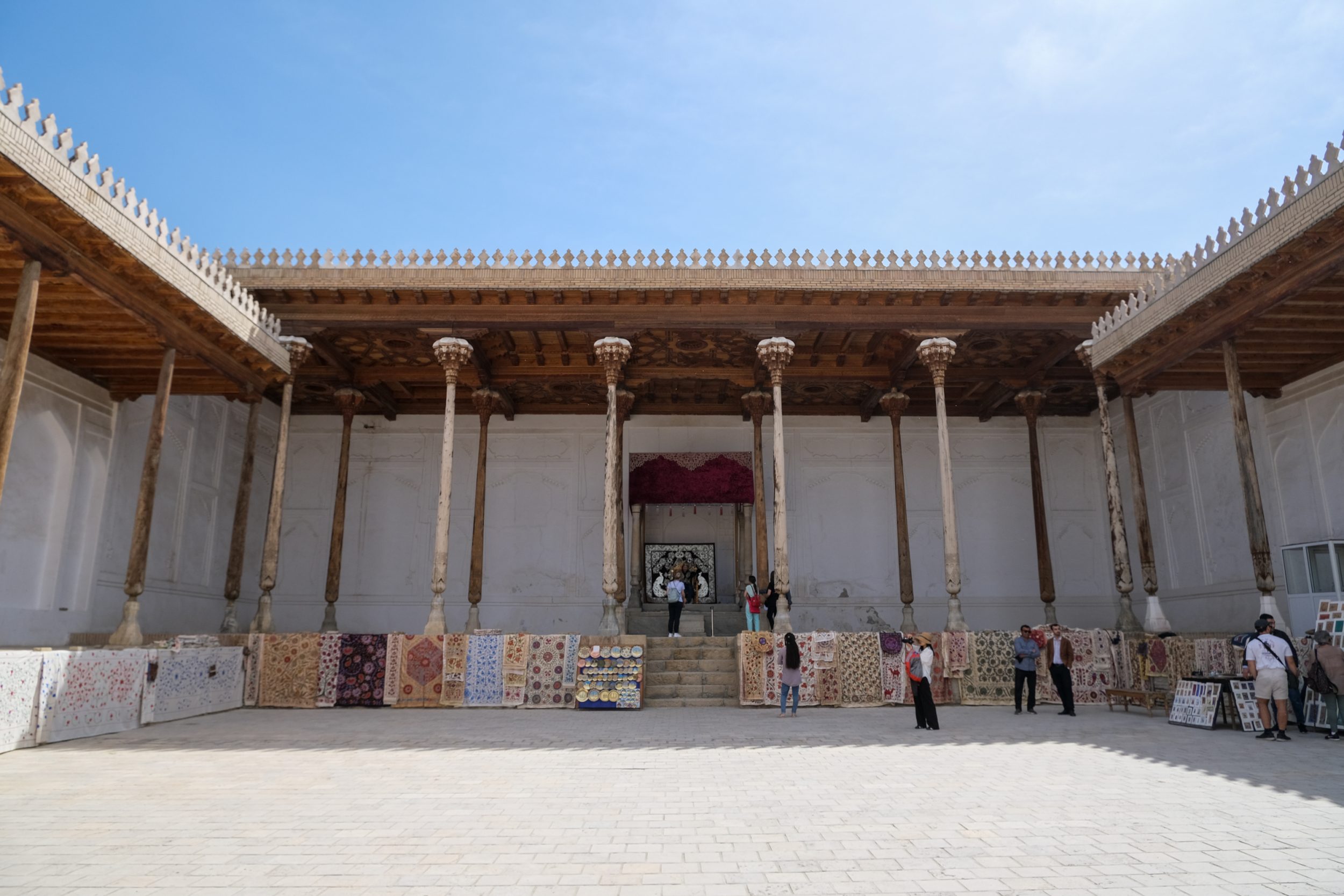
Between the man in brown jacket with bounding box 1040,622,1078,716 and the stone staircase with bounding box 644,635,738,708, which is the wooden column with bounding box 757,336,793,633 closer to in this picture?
the stone staircase with bounding box 644,635,738,708

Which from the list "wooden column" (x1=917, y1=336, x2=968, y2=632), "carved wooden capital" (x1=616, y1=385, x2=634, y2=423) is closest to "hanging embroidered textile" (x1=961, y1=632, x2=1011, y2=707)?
"wooden column" (x1=917, y1=336, x2=968, y2=632)

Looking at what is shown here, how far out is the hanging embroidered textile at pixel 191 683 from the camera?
31.4 feet

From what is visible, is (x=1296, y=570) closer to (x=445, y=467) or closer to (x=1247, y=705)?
(x=1247, y=705)

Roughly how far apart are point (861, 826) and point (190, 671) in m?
9.30

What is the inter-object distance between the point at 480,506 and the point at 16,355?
8.21 metres

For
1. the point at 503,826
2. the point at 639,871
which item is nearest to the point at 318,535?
the point at 503,826

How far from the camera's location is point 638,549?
18.4 metres

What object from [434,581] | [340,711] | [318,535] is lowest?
[340,711]

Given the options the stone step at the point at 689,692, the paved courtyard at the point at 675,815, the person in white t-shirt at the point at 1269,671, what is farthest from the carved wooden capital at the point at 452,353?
the person in white t-shirt at the point at 1269,671

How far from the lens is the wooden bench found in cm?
1022

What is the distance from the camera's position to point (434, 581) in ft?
42.2

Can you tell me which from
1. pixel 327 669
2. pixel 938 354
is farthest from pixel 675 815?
pixel 938 354

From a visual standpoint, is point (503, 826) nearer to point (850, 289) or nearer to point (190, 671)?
point (190, 671)

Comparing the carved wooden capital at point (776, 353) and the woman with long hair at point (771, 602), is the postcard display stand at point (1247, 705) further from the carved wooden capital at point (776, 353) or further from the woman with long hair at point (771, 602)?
the carved wooden capital at point (776, 353)
